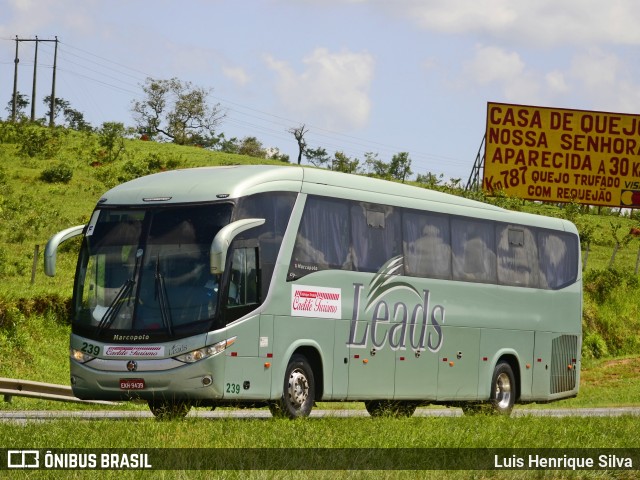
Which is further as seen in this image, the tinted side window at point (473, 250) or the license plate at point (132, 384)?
the tinted side window at point (473, 250)

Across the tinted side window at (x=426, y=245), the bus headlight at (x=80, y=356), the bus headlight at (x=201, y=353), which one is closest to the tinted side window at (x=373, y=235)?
the tinted side window at (x=426, y=245)

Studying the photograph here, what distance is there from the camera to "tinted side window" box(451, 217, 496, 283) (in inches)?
855

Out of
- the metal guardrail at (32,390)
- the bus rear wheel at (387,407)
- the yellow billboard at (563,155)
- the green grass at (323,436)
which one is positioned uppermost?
the yellow billboard at (563,155)

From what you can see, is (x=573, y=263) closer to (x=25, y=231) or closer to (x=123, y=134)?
(x=25, y=231)

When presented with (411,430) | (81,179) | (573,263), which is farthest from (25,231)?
(411,430)

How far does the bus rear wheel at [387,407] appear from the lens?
20469 mm

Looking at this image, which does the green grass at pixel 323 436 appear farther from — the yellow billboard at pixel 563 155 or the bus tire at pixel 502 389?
the yellow billboard at pixel 563 155

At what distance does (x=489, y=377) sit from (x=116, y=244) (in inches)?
330

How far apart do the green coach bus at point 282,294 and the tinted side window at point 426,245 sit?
0.11 feet

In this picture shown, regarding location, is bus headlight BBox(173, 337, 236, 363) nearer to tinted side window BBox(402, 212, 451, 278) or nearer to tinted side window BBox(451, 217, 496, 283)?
tinted side window BBox(402, 212, 451, 278)

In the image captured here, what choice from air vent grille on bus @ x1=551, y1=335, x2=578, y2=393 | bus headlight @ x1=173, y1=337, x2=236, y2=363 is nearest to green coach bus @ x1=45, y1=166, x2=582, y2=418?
bus headlight @ x1=173, y1=337, x2=236, y2=363

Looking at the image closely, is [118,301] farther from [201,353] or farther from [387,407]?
[387,407]

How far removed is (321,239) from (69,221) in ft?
114

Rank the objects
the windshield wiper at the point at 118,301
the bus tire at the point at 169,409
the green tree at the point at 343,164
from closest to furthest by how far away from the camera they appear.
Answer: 1. the bus tire at the point at 169,409
2. the windshield wiper at the point at 118,301
3. the green tree at the point at 343,164
